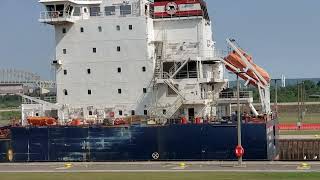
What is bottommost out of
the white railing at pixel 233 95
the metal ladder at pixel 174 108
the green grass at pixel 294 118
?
the green grass at pixel 294 118

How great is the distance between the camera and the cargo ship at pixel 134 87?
151 feet

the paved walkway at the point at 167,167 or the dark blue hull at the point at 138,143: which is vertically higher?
the dark blue hull at the point at 138,143

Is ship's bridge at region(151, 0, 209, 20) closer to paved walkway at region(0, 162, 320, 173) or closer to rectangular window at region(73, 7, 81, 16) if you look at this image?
rectangular window at region(73, 7, 81, 16)

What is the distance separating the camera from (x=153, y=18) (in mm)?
47562

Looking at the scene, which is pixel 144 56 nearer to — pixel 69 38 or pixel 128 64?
pixel 128 64

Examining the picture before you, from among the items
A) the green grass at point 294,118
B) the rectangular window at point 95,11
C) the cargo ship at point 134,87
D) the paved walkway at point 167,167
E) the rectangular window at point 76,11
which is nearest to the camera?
the paved walkway at point 167,167

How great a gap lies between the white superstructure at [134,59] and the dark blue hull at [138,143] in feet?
5.16

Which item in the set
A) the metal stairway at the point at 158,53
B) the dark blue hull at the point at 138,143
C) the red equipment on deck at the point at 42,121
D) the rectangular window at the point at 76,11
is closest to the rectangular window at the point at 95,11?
the rectangular window at the point at 76,11

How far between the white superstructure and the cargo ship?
7 cm

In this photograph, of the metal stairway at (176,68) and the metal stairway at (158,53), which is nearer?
the metal stairway at (176,68)

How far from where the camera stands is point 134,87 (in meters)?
47.1

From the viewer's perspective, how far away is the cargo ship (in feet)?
151
